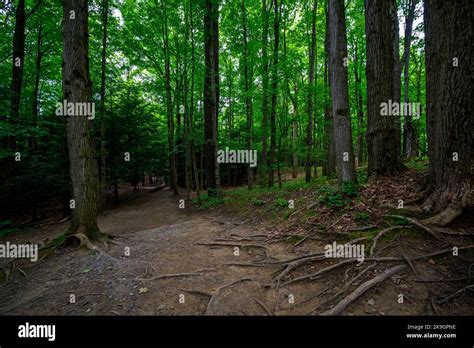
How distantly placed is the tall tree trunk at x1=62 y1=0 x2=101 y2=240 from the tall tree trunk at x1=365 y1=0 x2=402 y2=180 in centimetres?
770

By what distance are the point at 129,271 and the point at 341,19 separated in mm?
7674

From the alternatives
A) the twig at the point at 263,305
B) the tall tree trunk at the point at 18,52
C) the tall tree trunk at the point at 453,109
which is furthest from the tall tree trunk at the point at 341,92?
the tall tree trunk at the point at 18,52

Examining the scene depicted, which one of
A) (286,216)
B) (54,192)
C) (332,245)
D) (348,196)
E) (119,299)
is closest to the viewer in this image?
(119,299)

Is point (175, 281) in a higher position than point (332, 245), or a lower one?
lower

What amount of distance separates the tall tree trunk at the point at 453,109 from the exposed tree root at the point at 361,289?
146 cm

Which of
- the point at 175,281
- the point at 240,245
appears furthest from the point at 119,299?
the point at 240,245

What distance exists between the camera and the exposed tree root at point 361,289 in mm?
2441

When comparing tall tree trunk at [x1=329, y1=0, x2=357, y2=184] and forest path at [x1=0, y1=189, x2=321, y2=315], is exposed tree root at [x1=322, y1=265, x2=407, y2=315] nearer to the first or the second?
forest path at [x1=0, y1=189, x2=321, y2=315]

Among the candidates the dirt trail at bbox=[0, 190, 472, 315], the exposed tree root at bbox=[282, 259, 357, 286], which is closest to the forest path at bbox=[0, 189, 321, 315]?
the dirt trail at bbox=[0, 190, 472, 315]

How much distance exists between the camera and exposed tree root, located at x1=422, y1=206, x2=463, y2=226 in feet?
11.1

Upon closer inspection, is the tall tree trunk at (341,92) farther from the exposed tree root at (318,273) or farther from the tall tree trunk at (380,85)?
the exposed tree root at (318,273)

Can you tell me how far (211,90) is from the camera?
10422 mm
